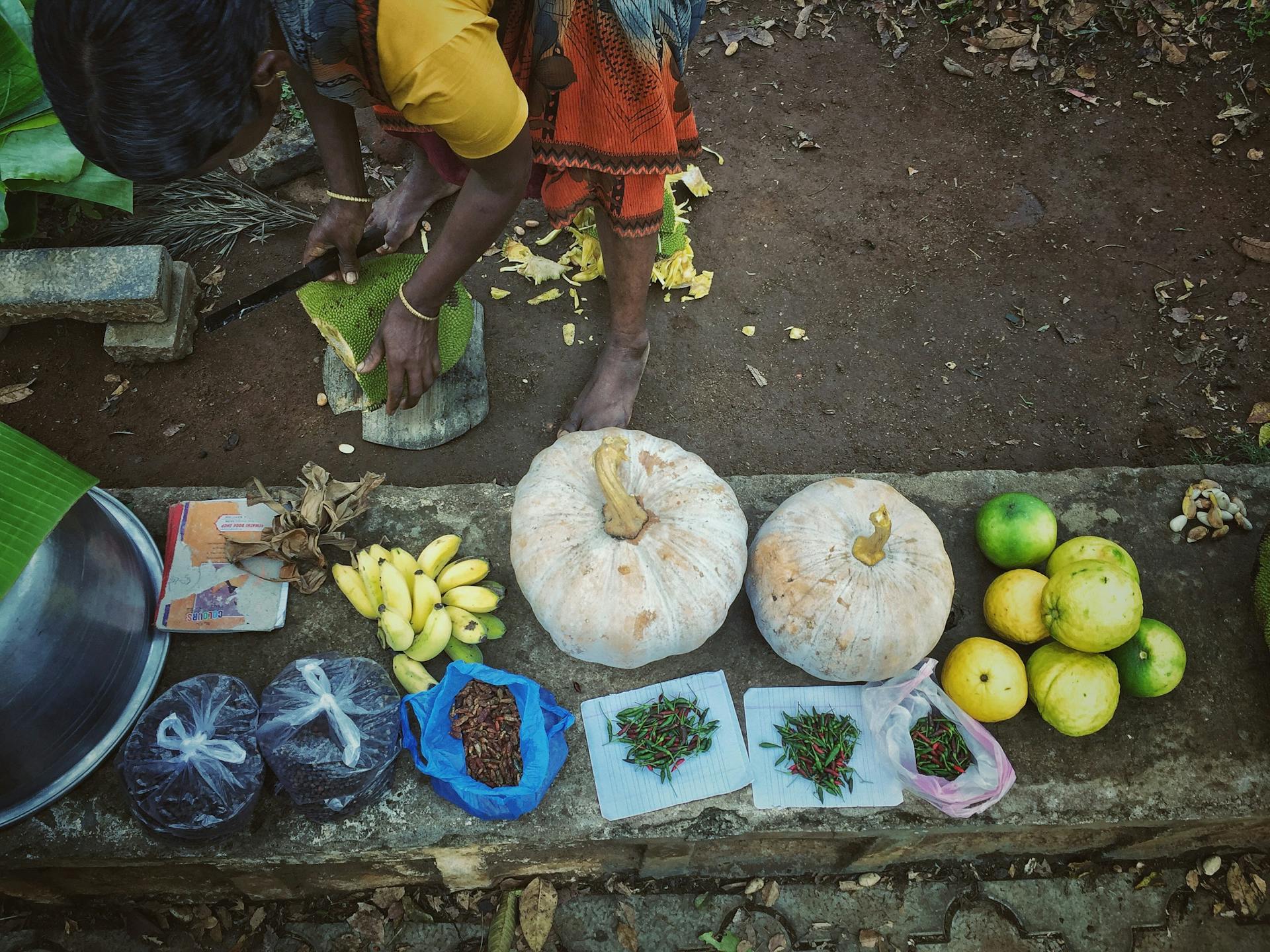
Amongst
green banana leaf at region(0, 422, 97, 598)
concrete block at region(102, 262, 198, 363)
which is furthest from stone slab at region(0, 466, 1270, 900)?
concrete block at region(102, 262, 198, 363)

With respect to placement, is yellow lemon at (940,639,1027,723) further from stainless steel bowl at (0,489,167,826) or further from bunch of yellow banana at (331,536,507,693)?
stainless steel bowl at (0,489,167,826)

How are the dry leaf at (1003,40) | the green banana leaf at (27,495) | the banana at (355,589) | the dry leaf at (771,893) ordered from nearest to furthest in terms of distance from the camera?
the green banana leaf at (27,495)
the banana at (355,589)
the dry leaf at (771,893)
the dry leaf at (1003,40)

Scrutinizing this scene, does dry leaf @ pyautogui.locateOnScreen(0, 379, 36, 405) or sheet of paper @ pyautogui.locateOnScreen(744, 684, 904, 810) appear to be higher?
sheet of paper @ pyautogui.locateOnScreen(744, 684, 904, 810)

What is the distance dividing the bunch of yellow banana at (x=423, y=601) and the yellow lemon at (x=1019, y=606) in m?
1.47

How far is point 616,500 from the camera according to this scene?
2.13 meters

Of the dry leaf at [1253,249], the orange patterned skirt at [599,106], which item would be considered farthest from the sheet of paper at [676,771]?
the dry leaf at [1253,249]

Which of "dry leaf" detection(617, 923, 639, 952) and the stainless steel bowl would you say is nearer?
the stainless steel bowl

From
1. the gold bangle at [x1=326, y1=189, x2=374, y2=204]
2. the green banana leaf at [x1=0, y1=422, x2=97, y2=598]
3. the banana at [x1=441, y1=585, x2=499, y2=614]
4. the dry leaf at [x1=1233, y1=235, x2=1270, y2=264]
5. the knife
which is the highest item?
the gold bangle at [x1=326, y1=189, x2=374, y2=204]

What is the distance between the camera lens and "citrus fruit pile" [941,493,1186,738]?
Answer: 2.16 m

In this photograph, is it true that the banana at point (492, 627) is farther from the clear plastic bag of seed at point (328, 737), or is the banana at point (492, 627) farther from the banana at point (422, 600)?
the clear plastic bag of seed at point (328, 737)

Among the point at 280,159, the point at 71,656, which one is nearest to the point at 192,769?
the point at 71,656

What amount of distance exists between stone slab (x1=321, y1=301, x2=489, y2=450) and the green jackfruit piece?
324 mm

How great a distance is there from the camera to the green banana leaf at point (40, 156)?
2988 mm

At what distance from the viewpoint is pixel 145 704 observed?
227cm
